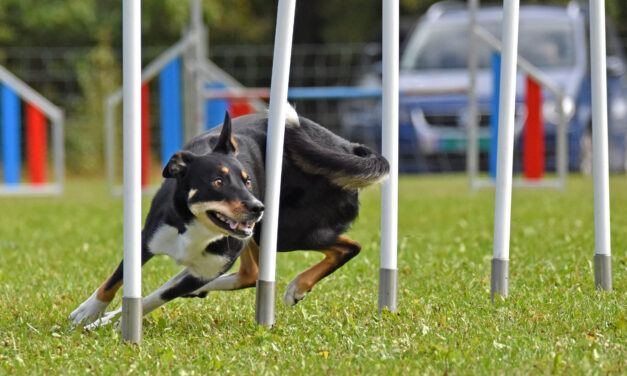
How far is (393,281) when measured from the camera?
418cm

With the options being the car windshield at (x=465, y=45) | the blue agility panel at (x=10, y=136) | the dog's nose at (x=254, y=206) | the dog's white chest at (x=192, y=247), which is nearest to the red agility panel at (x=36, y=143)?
the blue agility panel at (x=10, y=136)

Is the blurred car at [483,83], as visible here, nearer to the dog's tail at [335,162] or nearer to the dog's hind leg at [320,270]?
the dog's hind leg at [320,270]

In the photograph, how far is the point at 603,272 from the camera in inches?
183

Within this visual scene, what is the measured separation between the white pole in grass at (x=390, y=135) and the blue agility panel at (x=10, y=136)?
8449 mm

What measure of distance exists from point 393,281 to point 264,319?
0.58 meters

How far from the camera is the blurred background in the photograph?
61.9 feet

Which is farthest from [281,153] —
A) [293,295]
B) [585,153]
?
[585,153]

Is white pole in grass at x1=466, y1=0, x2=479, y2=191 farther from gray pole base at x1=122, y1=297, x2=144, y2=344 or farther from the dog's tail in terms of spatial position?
gray pole base at x1=122, y1=297, x2=144, y2=344

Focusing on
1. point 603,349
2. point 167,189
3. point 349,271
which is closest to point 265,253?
point 167,189

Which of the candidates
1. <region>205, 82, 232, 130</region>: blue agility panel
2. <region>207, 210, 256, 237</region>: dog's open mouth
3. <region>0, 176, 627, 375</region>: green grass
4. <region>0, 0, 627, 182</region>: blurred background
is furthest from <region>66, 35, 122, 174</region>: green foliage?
<region>207, 210, 256, 237</region>: dog's open mouth

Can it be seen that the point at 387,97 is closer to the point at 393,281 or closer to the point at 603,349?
the point at 393,281

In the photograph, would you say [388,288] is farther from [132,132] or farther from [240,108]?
[240,108]

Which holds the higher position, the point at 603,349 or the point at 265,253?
the point at 265,253

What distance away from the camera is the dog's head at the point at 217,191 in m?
3.74
